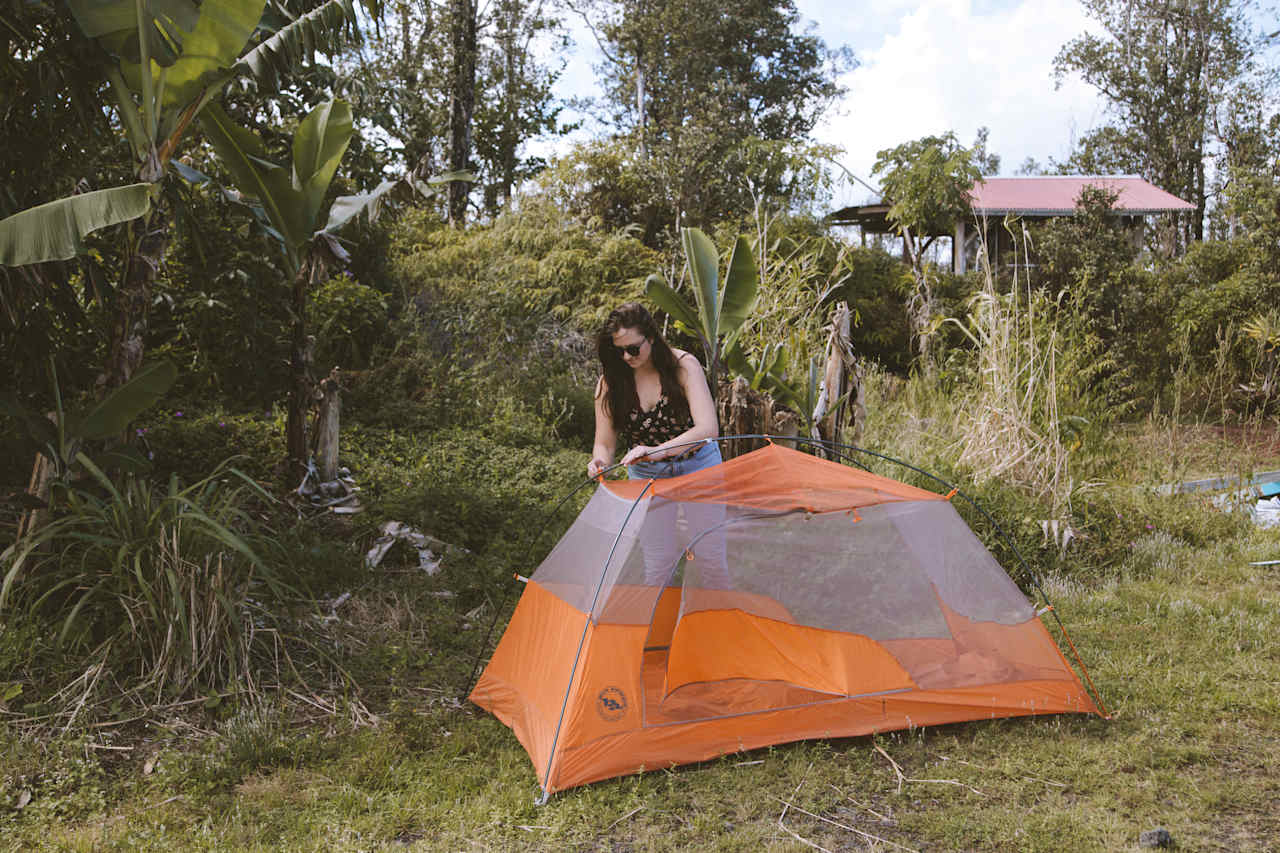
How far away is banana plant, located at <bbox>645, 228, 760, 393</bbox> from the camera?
4811 millimetres

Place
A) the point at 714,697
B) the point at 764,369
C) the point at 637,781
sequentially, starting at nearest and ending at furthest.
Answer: the point at 637,781 → the point at 714,697 → the point at 764,369

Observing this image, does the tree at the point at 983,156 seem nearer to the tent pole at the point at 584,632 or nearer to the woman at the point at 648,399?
the woman at the point at 648,399

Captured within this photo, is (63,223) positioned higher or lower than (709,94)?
lower

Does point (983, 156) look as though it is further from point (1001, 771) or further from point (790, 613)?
point (1001, 771)

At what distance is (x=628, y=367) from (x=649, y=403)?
177 millimetres

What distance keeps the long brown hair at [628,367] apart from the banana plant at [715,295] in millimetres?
1171

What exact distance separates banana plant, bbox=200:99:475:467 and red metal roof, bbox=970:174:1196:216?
14.0 meters

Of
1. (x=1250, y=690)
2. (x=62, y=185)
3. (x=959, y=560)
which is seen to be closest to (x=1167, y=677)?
(x=1250, y=690)

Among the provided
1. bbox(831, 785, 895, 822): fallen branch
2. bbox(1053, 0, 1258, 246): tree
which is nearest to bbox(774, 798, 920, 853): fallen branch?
bbox(831, 785, 895, 822): fallen branch

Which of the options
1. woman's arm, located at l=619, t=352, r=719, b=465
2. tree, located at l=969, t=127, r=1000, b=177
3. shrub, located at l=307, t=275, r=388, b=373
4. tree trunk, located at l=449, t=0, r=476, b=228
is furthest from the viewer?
tree, located at l=969, t=127, r=1000, b=177

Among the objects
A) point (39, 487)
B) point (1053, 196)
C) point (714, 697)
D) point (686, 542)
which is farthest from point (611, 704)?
point (1053, 196)

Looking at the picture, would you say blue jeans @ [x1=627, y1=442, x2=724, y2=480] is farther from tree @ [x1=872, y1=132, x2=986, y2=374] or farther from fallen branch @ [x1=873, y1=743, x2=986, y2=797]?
tree @ [x1=872, y1=132, x2=986, y2=374]

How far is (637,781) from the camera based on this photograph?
2746mm

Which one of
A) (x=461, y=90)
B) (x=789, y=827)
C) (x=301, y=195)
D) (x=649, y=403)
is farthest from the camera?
(x=461, y=90)
